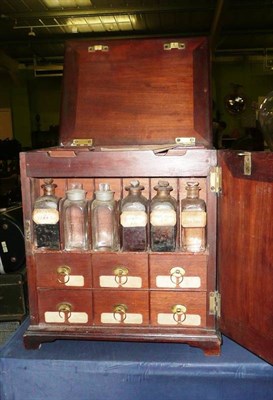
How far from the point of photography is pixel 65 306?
3.72ft

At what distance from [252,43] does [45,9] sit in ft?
12.3

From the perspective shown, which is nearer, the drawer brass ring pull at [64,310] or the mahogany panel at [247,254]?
the mahogany panel at [247,254]

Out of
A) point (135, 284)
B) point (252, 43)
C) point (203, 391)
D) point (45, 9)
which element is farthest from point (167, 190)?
point (252, 43)

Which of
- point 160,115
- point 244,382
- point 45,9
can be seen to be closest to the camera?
point 244,382

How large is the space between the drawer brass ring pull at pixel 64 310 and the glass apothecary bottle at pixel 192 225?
0.38 meters

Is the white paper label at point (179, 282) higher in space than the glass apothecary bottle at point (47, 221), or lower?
lower

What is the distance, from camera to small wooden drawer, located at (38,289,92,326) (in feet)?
3.73

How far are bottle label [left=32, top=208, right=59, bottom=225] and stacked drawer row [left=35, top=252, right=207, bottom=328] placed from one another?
0.10 m

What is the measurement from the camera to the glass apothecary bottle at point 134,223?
3.51 feet

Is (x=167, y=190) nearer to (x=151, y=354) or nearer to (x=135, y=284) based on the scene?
(x=135, y=284)

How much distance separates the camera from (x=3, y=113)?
28.7ft

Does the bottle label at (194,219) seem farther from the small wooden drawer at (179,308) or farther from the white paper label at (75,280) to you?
the white paper label at (75,280)

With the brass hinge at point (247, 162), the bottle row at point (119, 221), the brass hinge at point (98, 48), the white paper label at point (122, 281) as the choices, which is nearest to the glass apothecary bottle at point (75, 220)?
the bottle row at point (119, 221)

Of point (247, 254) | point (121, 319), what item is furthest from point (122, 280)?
point (247, 254)
